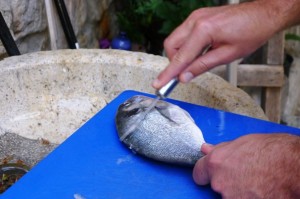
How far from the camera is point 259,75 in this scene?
2.45 m

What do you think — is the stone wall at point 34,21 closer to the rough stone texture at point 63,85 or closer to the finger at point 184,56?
the rough stone texture at point 63,85

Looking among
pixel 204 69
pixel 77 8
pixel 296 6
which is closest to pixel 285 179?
pixel 204 69

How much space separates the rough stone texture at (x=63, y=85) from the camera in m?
1.64

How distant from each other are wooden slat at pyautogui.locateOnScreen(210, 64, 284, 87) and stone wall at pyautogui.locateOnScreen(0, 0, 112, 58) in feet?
3.14

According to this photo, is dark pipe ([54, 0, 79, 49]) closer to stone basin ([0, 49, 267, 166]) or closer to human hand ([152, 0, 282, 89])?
stone basin ([0, 49, 267, 166])

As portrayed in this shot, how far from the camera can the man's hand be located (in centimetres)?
110

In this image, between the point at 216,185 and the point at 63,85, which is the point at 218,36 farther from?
the point at 63,85

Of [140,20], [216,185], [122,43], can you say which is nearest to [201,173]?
[216,185]

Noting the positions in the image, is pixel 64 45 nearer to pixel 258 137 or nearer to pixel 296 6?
pixel 296 6

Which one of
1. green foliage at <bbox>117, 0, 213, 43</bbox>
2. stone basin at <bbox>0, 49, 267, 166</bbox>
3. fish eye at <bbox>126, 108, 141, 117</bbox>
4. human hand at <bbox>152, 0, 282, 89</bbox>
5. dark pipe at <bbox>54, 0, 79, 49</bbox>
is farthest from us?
green foliage at <bbox>117, 0, 213, 43</bbox>

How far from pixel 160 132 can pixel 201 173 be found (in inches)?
7.7

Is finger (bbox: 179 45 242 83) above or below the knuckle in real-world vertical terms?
above

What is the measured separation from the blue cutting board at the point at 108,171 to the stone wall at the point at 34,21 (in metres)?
0.93

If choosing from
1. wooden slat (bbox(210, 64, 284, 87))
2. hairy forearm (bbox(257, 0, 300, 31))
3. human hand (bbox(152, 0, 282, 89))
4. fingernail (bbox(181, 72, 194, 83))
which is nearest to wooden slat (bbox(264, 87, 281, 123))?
wooden slat (bbox(210, 64, 284, 87))
